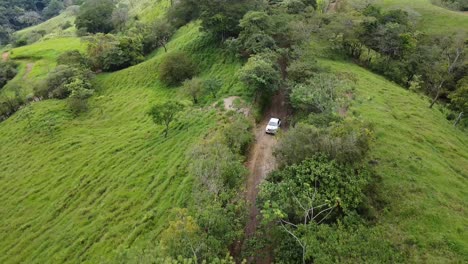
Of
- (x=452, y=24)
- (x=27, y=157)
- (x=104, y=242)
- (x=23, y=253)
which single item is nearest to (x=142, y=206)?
(x=104, y=242)

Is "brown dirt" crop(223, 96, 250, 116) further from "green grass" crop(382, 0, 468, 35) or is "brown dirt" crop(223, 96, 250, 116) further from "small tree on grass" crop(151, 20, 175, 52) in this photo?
"green grass" crop(382, 0, 468, 35)

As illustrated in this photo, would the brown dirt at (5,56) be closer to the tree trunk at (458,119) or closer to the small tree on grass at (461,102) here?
the small tree on grass at (461,102)

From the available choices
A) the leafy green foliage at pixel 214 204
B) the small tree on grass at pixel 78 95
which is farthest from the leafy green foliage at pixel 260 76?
the small tree on grass at pixel 78 95

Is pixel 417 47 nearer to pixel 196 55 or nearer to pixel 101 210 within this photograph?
pixel 196 55

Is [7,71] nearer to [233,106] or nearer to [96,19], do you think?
[96,19]

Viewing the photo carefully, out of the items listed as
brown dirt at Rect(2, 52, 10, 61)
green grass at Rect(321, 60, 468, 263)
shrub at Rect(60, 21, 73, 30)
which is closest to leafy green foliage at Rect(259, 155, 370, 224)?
green grass at Rect(321, 60, 468, 263)

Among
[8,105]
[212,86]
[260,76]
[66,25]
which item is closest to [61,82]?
[8,105]
